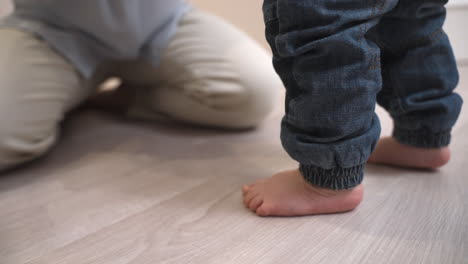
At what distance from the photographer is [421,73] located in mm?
565

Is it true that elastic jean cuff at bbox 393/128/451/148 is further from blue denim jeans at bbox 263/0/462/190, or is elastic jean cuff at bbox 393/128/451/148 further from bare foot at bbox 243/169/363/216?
bare foot at bbox 243/169/363/216

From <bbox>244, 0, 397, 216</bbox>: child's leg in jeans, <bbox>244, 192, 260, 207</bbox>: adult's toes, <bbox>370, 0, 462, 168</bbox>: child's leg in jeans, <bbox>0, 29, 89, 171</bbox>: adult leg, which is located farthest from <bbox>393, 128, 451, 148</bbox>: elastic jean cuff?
<bbox>0, 29, 89, 171</bbox>: adult leg

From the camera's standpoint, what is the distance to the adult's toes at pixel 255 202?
0.53 metres

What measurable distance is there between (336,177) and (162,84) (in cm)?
56

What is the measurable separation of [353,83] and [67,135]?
678 mm

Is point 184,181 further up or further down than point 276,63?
further down

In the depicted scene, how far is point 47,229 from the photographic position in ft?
1.70

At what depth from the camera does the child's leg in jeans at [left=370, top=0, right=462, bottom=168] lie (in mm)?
553

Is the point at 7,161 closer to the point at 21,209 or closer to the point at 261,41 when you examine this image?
the point at 21,209

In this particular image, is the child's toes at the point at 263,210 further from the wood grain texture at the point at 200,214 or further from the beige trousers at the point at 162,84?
the beige trousers at the point at 162,84

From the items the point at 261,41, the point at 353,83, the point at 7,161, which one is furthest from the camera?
the point at 261,41

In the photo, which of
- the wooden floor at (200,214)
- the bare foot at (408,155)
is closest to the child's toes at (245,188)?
the wooden floor at (200,214)

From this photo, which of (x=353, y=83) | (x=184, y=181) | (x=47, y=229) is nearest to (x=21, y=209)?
(x=47, y=229)

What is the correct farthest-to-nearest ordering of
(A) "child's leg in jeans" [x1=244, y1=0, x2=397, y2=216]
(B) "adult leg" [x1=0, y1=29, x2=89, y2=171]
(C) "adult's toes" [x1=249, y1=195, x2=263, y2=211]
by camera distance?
(B) "adult leg" [x1=0, y1=29, x2=89, y2=171] → (C) "adult's toes" [x1=249, y1=195, x2=263, y2=211] → (A) "child's leg in jeans" [x1=244, y1=0, x2=397, y2=216]
